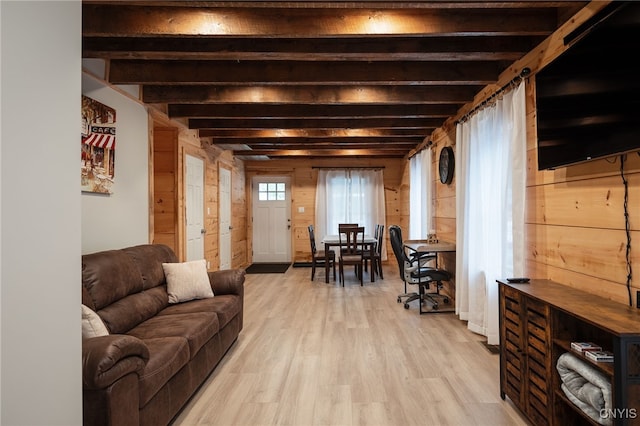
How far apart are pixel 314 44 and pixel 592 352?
2548 millimetres

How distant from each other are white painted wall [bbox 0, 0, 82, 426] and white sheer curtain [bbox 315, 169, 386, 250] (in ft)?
21.8

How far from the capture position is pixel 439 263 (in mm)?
5027

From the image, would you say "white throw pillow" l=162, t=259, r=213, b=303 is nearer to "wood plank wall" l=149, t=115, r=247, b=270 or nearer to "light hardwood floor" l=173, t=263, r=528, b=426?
"light hardwood floor" l=173, t=263, r=528, b=426

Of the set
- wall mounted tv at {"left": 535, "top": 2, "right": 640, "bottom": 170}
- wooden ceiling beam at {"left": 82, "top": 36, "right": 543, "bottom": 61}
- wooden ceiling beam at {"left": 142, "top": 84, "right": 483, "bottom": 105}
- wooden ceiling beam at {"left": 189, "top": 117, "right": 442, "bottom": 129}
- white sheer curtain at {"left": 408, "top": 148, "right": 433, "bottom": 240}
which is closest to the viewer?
wall mounted tv at {"left": 535, "top": 2, "right": 640, "bottom": 170}

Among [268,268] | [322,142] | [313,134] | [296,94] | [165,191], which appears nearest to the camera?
[296,94]

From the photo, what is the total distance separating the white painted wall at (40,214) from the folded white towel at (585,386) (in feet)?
7.05

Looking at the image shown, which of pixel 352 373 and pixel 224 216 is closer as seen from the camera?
pixel 352 373

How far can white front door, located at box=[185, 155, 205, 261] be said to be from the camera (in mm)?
4828

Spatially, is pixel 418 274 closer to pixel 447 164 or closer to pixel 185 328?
pixel 447 164

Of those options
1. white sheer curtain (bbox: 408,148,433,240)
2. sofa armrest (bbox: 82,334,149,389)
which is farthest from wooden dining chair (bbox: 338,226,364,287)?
sofa armrest (bbox: 82,334,149,389)

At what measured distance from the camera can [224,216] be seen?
645 cm

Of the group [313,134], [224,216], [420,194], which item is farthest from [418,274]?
[224,216]

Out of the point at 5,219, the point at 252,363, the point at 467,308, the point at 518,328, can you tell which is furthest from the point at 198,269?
the point at 467,308

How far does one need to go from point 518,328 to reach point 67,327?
2.30 m
